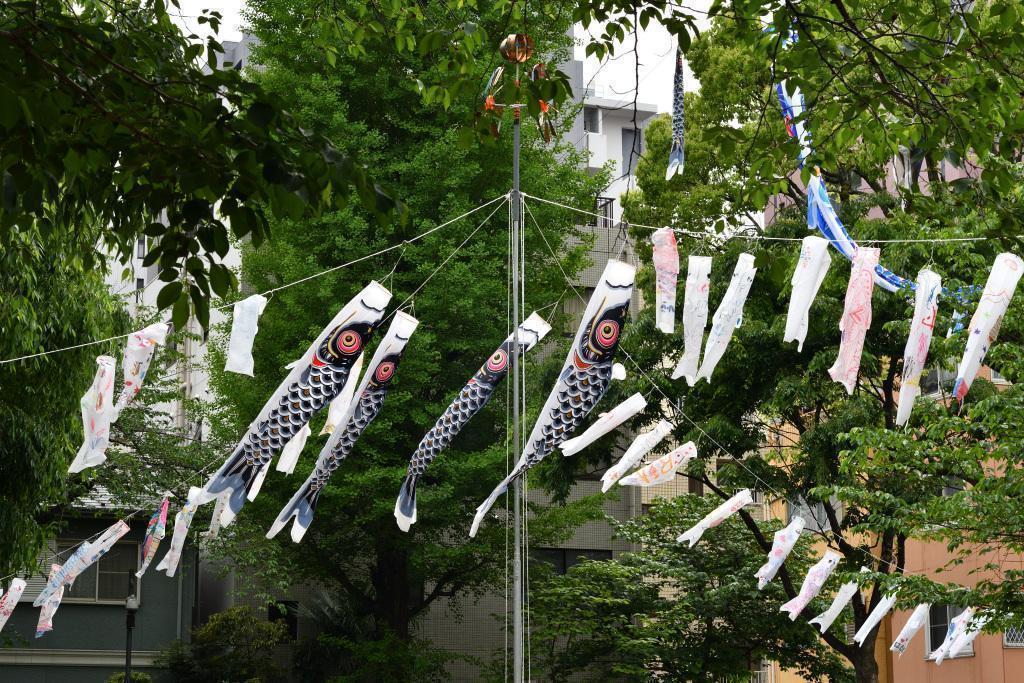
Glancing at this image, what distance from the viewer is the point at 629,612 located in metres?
25.1

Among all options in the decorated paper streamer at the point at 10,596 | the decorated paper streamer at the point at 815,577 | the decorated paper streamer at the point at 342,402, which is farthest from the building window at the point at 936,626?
the decorated paper streamer at the point at 10,596

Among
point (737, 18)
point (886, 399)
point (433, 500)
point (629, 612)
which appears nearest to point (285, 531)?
point (433, 500)

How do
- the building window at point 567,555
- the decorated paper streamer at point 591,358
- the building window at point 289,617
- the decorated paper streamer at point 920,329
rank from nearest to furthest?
the decorated paper streamer at point 920,329 < the decorated paper streamer at point 591,358 < the building window at point 289,617 < the building window at point 567,555

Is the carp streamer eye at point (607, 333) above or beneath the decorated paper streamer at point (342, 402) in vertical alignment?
above

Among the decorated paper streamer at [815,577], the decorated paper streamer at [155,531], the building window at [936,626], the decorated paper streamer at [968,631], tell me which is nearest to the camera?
the decorated paper streamer at [968,631]

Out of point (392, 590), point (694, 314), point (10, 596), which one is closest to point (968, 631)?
point (694, 314)

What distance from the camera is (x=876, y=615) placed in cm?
1752

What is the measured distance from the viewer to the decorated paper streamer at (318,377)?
13.1 meters

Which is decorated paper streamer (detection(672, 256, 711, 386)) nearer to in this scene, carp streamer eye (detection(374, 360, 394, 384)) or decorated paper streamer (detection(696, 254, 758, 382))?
decorated paper streamer (detection(696, 254, 758, 382))

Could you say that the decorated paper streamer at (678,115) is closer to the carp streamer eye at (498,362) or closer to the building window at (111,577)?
the carp streamer eye at (498,362)

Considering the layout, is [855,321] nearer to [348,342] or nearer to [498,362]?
[498,362]

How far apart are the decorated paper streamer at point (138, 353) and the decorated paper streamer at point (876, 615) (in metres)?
8.54

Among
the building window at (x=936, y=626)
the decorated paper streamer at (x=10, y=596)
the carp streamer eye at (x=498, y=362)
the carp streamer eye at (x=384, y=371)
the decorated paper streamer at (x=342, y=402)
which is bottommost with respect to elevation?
the building window at (x=936, y=626)

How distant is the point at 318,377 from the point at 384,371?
3.25ft
